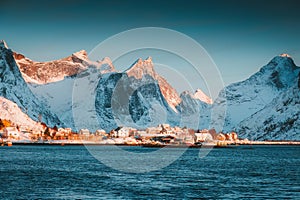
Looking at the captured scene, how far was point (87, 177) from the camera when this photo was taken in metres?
64.8

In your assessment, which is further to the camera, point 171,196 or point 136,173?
point 136,173

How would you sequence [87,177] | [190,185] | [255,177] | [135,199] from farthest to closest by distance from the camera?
[255,177] < [87,177] < [190,185] < [135,199]

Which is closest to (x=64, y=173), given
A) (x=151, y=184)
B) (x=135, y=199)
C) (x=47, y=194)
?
(x=151, y=184)

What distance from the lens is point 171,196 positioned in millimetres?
48156

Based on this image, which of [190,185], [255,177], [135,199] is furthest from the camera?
[255,177]

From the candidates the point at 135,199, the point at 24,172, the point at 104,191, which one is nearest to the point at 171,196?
the point at 135,199

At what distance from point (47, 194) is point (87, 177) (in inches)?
651

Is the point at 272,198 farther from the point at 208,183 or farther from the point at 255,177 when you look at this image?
the point at 255,177

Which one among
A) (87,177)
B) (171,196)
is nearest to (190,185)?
(171,196)

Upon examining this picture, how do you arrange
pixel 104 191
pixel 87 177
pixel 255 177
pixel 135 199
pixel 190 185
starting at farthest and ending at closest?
pixel 255 177, pixel 87 177, pixel 190 185, pixel 104 191, pixel 135 199

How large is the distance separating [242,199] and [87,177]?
2428cm

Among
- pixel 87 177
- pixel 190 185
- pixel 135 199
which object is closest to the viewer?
pixel 135 199

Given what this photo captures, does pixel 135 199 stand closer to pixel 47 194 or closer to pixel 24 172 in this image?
pixel 47 194

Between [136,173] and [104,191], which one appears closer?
[104,191]
